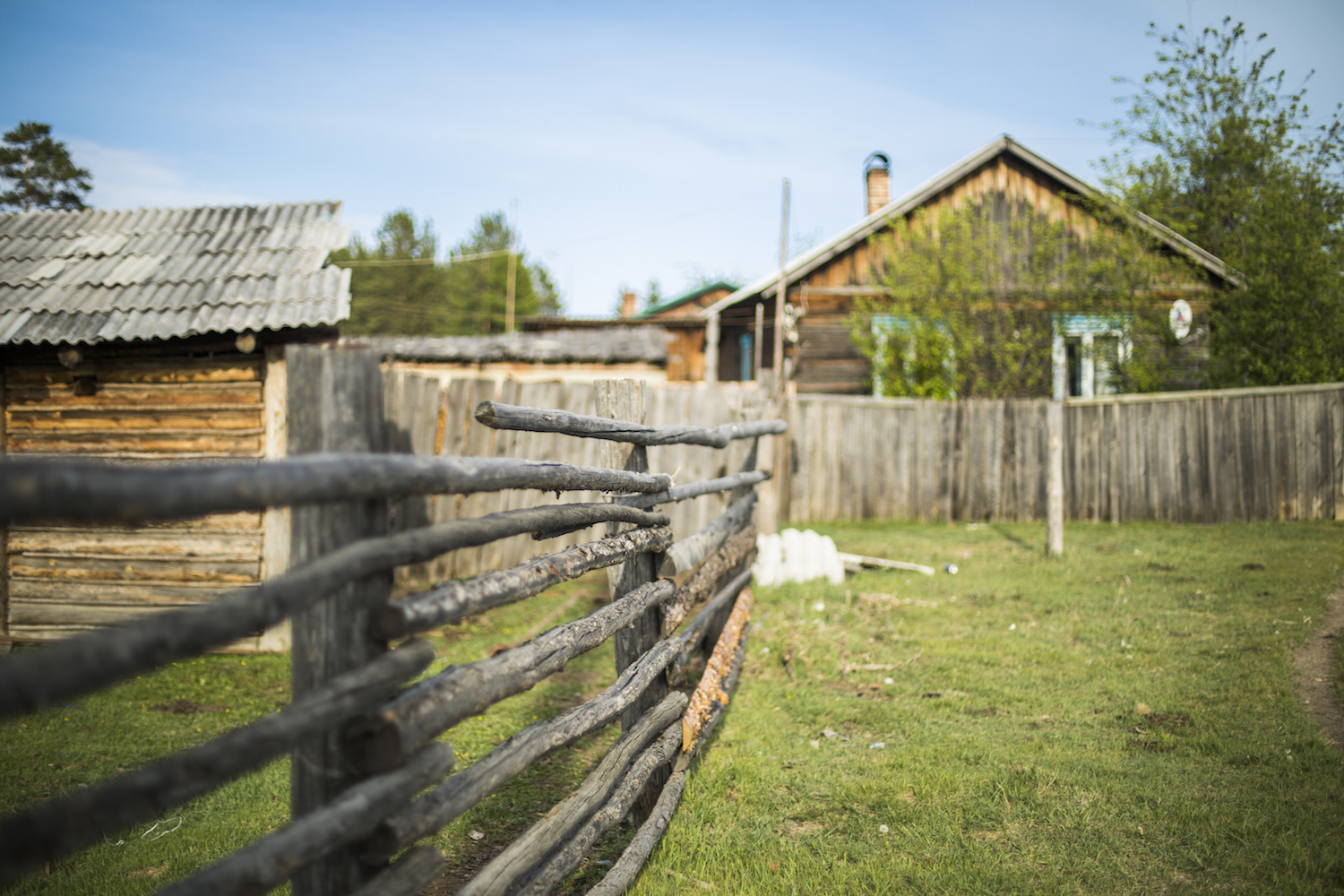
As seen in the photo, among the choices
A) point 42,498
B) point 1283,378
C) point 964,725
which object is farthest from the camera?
point 1283,378

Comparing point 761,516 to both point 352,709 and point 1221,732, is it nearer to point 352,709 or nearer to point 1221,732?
point 1221,732

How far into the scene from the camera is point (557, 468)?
2.76 metres

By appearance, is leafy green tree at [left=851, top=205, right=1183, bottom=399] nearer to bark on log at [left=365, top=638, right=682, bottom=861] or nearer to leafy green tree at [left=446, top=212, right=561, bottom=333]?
bark on log at [left=365, top=638, right=682, bottom=861]

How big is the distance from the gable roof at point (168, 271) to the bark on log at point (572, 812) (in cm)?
430

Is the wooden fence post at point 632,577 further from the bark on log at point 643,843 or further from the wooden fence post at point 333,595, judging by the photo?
the wooden fence post at point 333,595

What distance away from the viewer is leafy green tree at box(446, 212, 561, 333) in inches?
2135

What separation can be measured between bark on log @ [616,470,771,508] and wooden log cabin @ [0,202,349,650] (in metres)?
3.31

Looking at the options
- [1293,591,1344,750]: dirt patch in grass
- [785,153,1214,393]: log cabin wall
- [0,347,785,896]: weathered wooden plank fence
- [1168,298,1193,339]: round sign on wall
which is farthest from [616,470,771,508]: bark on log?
[1168,298,1193,339]: round sign on wall

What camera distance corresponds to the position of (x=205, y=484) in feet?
4.53

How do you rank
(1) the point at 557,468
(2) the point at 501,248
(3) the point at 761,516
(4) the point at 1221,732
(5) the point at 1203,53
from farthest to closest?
(2) the point at 501,248 < (5) the point at 1203,53 < (3) the point at 761,516 < (4) the point at 1221,732 < (1) the point at 557,468

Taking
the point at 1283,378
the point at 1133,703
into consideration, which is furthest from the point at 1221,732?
the point at 1283,378

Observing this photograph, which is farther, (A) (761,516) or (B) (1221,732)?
(A) (761,516)

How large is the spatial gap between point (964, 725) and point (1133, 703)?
1.05m

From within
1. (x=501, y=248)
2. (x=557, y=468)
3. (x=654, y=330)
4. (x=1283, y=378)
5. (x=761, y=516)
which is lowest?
(x=761, y=516)
